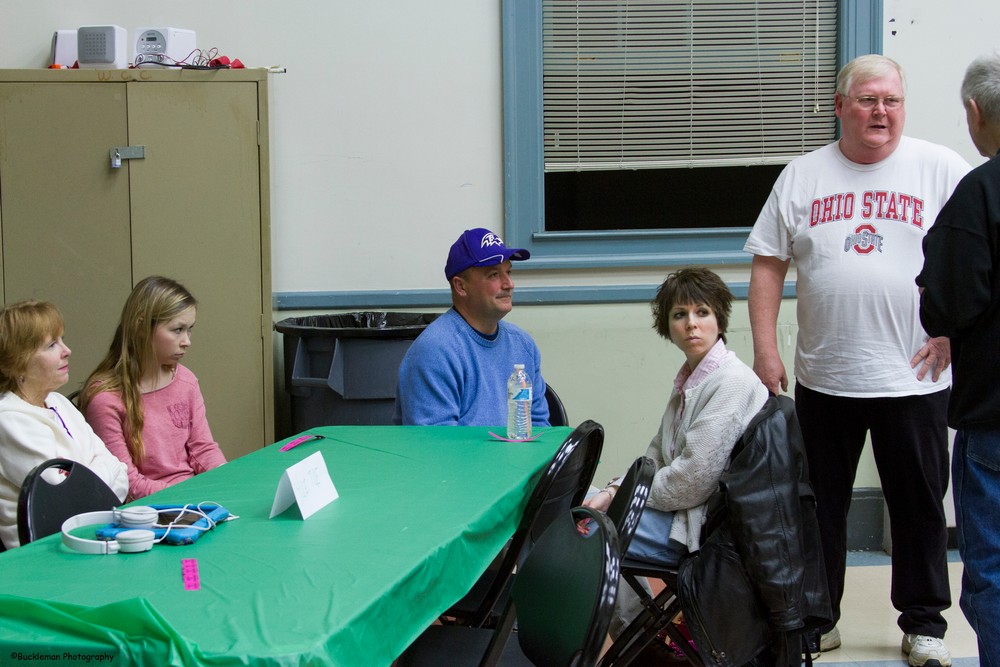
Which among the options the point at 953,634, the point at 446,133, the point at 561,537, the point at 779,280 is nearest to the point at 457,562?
the point at 561,537

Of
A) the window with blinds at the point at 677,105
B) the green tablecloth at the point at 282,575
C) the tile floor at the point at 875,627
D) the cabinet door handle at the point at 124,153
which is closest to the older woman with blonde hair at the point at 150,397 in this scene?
the green tablecloth at the point at 282,575

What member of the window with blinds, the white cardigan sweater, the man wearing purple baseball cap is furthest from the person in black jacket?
the window with blinds

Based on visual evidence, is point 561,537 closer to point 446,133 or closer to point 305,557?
point 305,557

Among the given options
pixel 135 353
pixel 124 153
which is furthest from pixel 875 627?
pixel 124 153

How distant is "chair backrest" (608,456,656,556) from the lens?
2025mm

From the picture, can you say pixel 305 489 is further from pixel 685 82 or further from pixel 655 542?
pixel 685 82

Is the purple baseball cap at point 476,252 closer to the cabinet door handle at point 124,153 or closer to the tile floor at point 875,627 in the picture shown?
the tile floor at point 875,627

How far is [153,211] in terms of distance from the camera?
4.15m

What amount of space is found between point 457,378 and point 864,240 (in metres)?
1.32

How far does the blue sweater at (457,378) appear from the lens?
3061mm

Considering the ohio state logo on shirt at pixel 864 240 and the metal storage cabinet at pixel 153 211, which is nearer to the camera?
the ohio state logo on shirt at pixel 864 240

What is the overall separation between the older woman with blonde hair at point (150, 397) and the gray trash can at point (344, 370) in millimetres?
866

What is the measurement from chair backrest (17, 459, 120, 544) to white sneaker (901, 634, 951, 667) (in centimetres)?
240

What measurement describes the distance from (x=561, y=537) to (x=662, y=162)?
305 centimetres
